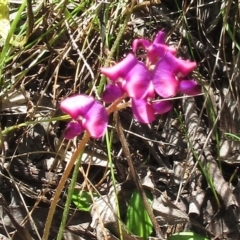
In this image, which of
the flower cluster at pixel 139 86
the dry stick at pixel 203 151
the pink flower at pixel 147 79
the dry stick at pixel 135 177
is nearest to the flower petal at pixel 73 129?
the flower cluster at pixel 139 86

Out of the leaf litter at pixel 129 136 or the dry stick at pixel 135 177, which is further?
the leaf litter at pixel 129 136

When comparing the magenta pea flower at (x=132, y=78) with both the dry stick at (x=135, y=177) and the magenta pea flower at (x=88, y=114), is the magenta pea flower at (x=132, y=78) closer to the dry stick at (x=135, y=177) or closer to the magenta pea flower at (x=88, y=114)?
the magenta pea flower at (x=88, y=114)

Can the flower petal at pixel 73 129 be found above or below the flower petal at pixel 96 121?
below

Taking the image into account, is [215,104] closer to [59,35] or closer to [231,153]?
[231,153]

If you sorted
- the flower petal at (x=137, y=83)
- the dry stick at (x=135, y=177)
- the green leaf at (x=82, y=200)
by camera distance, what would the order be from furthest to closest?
the green leaf at (x=82, y=200)
the dry stick at (x=135, y=177)
the flower petal at (x=137, y=83)

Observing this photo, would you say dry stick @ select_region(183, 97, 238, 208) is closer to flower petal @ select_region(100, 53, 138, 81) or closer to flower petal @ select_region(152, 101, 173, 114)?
flower petal @ select_region(152, 101, 173, 114)

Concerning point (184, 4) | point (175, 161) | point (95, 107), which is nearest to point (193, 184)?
point (175, 161)

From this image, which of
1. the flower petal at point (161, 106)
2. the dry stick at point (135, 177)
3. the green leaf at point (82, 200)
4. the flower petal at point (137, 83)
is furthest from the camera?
the green leaf at point (82, 200)

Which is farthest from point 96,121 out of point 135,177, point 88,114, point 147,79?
point 135,177
